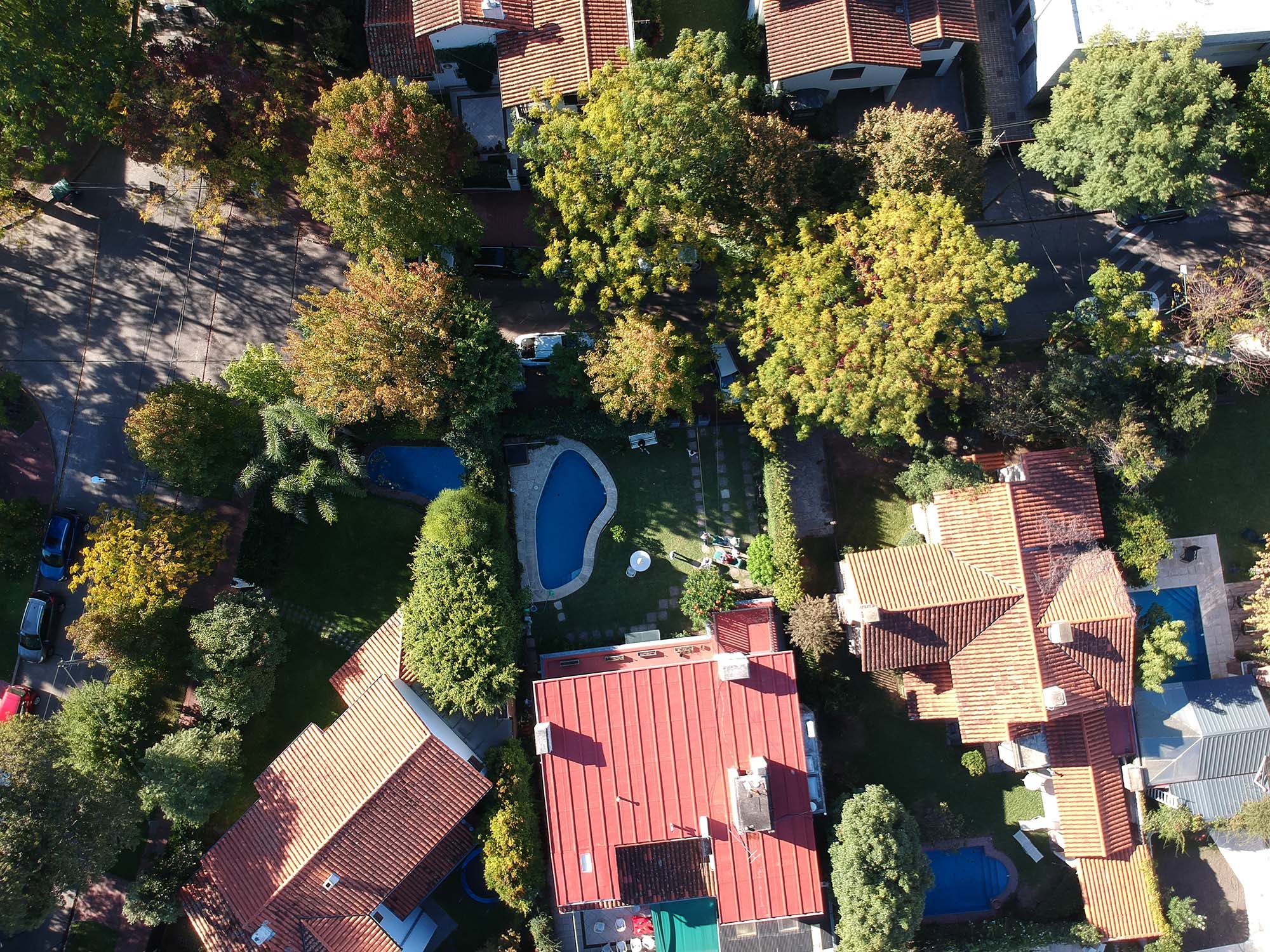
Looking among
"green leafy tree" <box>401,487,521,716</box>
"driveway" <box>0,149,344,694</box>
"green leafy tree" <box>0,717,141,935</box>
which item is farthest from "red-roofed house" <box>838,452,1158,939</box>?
"green leafy tree" <box>0,717,141,935</box>

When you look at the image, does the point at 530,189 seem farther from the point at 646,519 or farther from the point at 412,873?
the point at 412,873

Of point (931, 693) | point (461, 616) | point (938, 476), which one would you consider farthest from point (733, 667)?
point (938, 476)

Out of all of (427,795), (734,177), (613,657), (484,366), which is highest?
(734,177)

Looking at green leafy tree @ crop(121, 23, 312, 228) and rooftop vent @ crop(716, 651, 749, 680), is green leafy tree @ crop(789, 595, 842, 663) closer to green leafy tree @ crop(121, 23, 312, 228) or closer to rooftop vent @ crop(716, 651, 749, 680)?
rooftop vent @ crop(716, 651, 749, 680)

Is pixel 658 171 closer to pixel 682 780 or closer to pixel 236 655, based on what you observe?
pixel 682 780

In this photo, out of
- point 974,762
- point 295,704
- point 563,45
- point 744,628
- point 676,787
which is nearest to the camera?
point 676,787

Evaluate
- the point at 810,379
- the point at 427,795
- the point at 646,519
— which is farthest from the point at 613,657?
the point at 810,379
